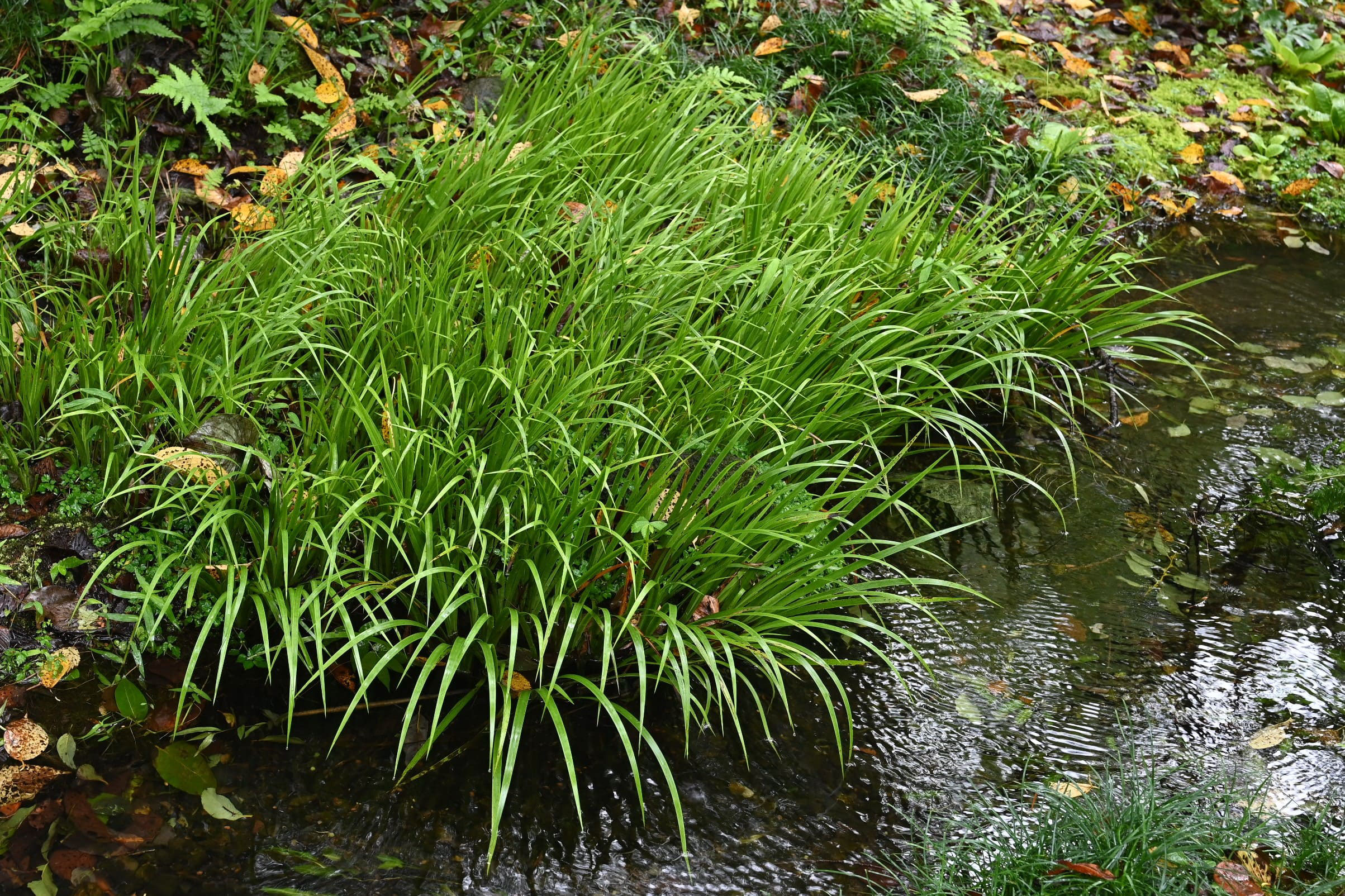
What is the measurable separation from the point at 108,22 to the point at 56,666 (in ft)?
7.15

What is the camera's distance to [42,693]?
221 cm

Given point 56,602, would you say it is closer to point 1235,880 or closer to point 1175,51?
Answer: point 1235,880

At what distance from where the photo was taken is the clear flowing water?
1.99 metres

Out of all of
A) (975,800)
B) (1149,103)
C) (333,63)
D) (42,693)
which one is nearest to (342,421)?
(42,693)

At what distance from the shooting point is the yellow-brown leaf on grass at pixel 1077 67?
5711mm

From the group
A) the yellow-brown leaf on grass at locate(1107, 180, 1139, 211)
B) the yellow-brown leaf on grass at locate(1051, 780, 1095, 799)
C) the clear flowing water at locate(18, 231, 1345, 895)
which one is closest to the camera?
the clear flowing water at locate(18, 231, 1345, 895)

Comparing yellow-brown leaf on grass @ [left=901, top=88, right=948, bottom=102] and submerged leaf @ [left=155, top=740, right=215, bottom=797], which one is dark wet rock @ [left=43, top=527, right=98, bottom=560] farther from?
yellow-brown leaf on grass @ [left=901, top=88, right=948, bottom=102]

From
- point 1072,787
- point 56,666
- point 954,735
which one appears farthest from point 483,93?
point 1072,787

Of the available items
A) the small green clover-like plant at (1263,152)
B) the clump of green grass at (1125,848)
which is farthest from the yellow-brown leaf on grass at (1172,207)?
the clump of green grass at (1125,848)

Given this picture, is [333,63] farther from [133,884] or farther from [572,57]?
[133,884]

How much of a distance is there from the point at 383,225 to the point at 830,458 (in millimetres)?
1334

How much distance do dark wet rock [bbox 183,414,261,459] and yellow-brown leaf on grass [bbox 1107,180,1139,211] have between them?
4.10 meters

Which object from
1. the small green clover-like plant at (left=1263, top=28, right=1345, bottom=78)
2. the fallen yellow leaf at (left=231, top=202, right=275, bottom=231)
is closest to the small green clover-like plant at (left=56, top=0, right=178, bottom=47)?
the fallen yellow leaf at (left=231, top=202, right=275, bottom=231)

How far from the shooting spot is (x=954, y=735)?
2363 millimetres
